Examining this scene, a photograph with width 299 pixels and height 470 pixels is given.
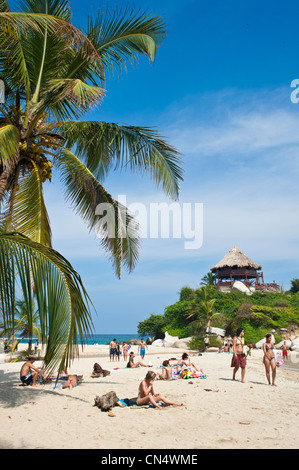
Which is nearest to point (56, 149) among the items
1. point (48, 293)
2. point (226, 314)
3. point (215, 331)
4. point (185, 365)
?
point (48, 293)

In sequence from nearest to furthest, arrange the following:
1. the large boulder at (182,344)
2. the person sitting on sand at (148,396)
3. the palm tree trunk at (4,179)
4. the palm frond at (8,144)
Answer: the palm frond at (8,144), the palm tree trunk at (4,179), the person sitting on sand at (148,396), the large boulder at (182,344)

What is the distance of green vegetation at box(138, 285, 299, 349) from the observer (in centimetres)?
3478

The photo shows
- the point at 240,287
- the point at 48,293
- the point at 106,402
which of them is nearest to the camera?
the point at 48,293

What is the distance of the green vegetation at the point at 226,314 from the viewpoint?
3478cm

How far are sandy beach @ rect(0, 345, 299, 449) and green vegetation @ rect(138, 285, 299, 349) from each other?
22418 millimetres

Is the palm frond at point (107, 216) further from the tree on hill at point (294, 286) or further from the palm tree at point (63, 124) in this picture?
the tree on hill at point (294, 286)

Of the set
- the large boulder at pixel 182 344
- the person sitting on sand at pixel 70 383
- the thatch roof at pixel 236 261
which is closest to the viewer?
the person sitting on sand at pixel 70 383

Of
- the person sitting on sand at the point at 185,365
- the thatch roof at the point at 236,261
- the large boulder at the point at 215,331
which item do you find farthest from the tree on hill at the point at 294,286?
the person sitting on sand at the point at 185,365

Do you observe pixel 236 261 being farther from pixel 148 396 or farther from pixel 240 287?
pixel 148 396

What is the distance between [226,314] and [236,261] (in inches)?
405

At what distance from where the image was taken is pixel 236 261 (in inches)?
1847

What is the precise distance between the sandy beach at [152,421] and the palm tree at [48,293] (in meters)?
1.61

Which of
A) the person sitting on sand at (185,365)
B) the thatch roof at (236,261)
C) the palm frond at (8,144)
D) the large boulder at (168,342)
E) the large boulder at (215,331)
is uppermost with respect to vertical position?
the thatch roof at (236,261)

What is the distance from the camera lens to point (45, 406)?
757 cm
